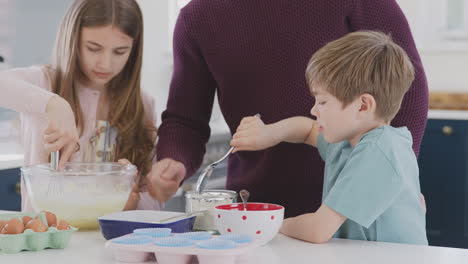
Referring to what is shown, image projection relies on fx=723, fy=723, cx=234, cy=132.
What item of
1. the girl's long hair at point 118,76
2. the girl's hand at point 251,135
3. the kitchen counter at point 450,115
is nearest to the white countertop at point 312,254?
the girl's hand at point 251,135

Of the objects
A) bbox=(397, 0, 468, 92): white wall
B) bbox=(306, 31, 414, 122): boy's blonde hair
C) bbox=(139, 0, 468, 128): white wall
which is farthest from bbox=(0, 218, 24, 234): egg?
bbox=(397, 0, 468, 92): white wall

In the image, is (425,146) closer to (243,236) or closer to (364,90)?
(364,90)

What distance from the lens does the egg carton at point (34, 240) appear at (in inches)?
46.3

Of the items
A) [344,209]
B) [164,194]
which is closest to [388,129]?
[344,209]

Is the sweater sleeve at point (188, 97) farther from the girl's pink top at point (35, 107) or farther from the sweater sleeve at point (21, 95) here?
the sweater sleeve at point (21, 95)

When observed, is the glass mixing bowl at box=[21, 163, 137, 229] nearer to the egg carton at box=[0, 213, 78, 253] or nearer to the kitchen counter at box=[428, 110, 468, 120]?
the egg carton at box=[0, 213, 78, 253]

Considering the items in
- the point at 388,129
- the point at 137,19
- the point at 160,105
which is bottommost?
the point at 160,105

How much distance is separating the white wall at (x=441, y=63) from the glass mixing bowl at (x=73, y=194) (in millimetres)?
3226

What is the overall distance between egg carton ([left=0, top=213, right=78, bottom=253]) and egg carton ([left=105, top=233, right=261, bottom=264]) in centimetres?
12

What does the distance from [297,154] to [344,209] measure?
0.45 meters

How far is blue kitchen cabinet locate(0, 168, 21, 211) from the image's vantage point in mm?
2580

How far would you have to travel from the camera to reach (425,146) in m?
3.79

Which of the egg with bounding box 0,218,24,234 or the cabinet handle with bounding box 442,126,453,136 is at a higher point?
the egg with bounding box 0,218,24,234

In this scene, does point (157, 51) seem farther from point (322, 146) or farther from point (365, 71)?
point (365, 71)
